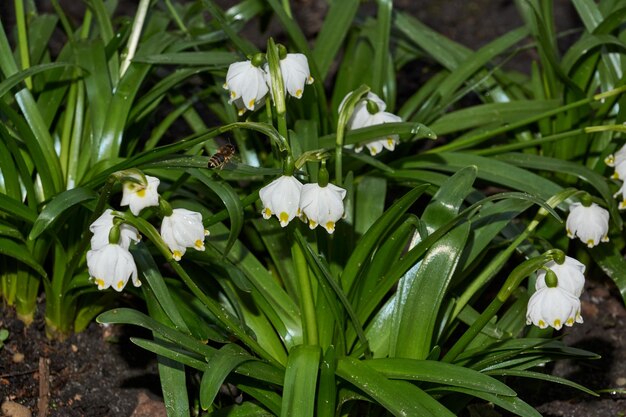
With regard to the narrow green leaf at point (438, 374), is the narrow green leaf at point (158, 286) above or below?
above

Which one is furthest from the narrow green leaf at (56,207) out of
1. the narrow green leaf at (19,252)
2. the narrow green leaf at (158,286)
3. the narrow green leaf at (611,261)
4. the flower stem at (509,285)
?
the narrow green leaf at (611,261)

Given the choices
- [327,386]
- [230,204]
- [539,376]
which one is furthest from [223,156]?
[539,376]

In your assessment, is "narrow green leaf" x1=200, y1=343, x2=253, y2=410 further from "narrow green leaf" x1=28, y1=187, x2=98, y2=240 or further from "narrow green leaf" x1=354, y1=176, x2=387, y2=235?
"narrow green leaf" x1=354, y1=176, x2=387, y2=235

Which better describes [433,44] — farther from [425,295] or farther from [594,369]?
[425,295]

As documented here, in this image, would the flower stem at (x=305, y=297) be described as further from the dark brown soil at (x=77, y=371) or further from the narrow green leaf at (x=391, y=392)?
the dark brown soil at (x=77, y=371)

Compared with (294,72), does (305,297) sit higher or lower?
lower

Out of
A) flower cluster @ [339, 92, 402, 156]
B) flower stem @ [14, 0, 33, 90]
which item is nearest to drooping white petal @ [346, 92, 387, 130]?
flower cluster @ [339, 92, 402, 156]
